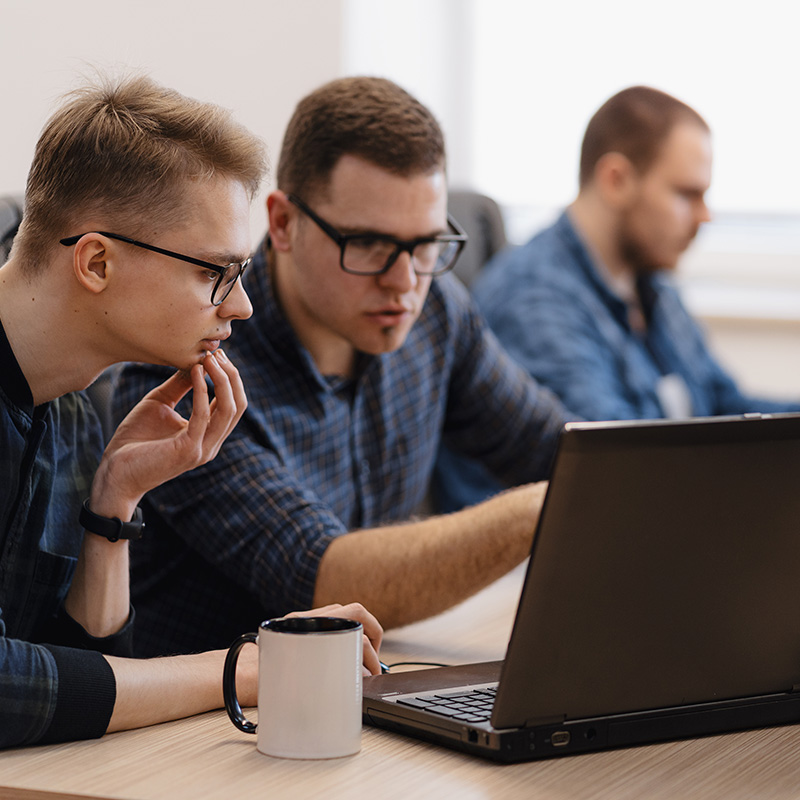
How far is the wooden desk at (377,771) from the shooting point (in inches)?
30.7

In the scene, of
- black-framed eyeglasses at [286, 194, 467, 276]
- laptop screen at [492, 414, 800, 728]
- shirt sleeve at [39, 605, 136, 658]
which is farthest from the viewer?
black-framed eyeglasses at [286, 194, 467, 276]

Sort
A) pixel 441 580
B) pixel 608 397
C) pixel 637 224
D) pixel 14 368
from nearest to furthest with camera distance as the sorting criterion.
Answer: pixel 14 368, pixel 441 580, pixel 608 397, pixel 637 224

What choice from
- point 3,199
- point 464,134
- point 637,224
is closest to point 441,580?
point 3,199

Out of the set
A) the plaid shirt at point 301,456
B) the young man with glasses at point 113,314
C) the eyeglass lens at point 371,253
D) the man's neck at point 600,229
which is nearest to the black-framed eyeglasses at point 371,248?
the eyeglass lens at point 371,253

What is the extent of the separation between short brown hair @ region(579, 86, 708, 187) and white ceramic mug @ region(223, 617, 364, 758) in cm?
185

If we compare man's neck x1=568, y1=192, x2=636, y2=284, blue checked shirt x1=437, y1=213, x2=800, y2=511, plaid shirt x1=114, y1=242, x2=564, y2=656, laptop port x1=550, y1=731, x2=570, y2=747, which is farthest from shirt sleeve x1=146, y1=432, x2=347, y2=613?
man's neck x1=568, y1=192, x2=636, y2=284

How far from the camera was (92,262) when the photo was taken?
1.00 metres

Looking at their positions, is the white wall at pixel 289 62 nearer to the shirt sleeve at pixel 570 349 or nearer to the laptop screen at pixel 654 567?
the shirt sleeve at pixel 570 349

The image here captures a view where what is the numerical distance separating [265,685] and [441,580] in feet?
1.61

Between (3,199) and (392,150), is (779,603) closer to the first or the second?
(392,150)

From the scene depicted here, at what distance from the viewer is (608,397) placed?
217 cm

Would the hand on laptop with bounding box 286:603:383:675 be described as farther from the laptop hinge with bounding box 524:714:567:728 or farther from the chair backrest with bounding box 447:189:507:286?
the chair backrest with bounding box 447:189:507:286

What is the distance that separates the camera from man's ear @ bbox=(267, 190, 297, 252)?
152 cm

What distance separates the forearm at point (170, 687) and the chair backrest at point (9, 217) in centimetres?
59
